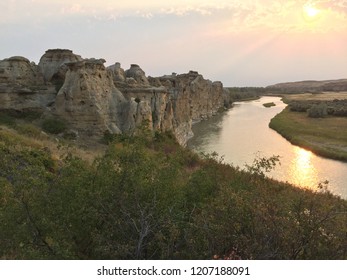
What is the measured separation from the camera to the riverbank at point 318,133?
→ 1466 inches

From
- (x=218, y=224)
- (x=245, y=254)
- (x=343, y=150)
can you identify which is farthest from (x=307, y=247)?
(x=343, y=150)

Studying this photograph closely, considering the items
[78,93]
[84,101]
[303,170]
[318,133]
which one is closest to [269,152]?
[303,170]

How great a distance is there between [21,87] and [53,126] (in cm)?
389

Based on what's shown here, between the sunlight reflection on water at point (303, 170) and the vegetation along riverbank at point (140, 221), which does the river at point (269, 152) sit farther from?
the vegetation along riverbank at point (140, 221)

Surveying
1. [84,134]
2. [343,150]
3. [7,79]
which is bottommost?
[343,150]

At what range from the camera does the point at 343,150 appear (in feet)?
121

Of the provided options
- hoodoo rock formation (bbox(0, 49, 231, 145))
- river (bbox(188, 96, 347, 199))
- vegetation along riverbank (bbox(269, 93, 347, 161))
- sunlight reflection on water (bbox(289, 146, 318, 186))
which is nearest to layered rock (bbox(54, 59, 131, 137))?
hoodoo rock formation (bbox(0, 49, 231, 145))

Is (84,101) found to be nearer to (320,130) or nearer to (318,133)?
(318,133)

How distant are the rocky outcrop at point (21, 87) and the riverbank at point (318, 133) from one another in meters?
25.1

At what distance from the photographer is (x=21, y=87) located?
26.9 meters

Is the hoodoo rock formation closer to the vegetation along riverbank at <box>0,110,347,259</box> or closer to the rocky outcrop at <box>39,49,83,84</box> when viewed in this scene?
the rocky outcrop at <box>39,49,83,84</box>

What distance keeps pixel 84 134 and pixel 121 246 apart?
806 inches

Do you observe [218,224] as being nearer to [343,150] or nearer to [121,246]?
[121,246]
